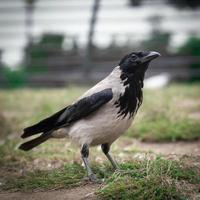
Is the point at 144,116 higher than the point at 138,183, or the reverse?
the point at 138,183

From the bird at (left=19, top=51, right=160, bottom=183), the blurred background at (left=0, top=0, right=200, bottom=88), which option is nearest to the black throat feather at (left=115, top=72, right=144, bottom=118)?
the bird at (left=19, top=51, right=160, bottom=183)

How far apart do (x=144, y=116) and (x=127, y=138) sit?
0.79 metres

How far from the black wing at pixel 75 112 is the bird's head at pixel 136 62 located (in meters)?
0.24

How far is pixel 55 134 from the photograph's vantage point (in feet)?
14.8

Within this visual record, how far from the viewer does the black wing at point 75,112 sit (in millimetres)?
4109

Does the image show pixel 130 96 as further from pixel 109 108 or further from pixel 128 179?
pixel 128 179

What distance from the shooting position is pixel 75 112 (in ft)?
14.0

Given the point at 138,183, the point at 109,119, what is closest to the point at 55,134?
the point at 109,119

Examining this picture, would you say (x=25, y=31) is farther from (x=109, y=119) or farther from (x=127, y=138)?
(x=109, y=119)

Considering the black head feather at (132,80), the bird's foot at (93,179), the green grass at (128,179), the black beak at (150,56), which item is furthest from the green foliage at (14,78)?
the bird's foot at (93,179)

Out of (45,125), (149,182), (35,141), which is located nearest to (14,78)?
(35,141)

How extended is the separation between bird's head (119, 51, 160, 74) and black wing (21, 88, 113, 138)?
9.4 inches

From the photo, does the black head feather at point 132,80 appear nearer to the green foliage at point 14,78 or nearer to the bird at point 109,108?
the bird at point 109,108

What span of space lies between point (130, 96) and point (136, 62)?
272 mm
